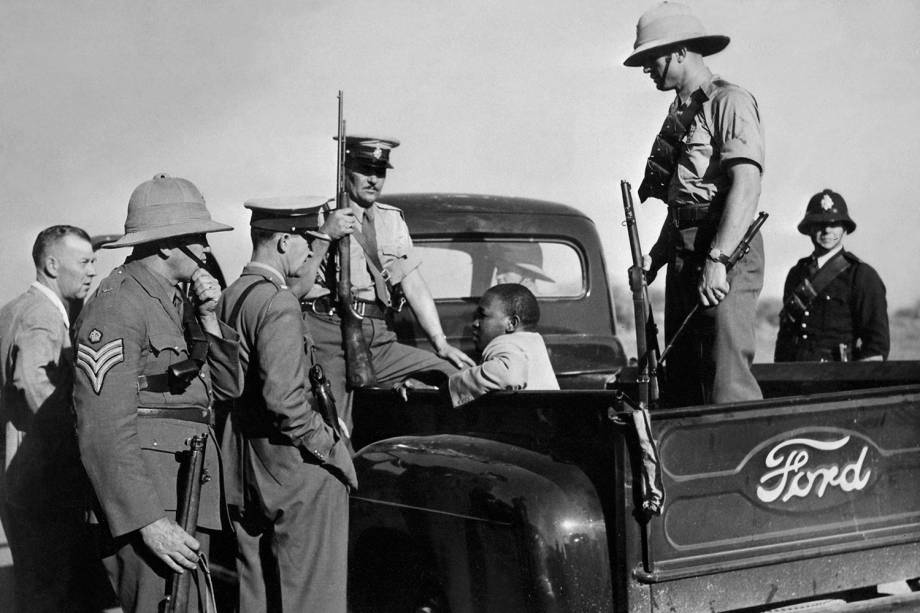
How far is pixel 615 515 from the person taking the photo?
9.27 feet

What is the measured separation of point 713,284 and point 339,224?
151 cm

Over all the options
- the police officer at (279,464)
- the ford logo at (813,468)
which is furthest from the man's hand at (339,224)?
the ford logo at (813,468)

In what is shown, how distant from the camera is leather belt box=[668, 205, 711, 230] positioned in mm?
4004

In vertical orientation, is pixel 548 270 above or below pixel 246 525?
above

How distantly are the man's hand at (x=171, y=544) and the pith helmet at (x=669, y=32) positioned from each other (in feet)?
7.98

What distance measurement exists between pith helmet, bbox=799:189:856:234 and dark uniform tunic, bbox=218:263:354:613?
399cm

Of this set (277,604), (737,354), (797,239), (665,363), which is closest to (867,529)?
(737,354)

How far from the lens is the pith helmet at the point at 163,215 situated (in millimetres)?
2982

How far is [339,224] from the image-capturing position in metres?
4.28

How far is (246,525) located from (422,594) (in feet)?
1.94

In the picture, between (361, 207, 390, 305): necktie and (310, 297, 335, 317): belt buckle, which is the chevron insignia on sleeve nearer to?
(310, 297, 335, 317): belt buckle

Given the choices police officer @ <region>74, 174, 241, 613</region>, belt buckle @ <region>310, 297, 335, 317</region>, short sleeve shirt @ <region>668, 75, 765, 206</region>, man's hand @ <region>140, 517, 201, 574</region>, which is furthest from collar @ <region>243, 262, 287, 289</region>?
short sleeve shirt @ <region>668, 75, 765, 206</region>

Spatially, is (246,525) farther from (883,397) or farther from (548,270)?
(548,270)

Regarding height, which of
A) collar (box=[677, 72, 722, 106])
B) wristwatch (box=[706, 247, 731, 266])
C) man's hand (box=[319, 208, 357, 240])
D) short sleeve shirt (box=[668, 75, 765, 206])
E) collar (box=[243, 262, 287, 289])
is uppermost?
collar (box=[677, 72, 722, 106])
